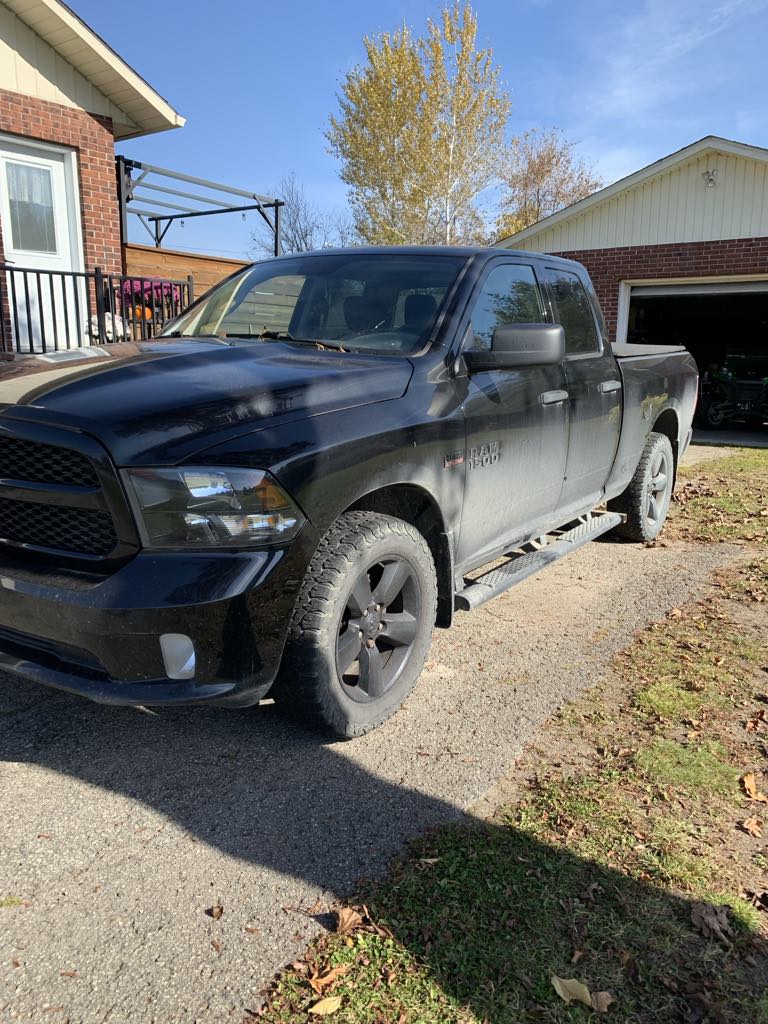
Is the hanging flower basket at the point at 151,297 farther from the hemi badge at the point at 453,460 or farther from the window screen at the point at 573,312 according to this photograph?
the hemi badge at the point at 453,460

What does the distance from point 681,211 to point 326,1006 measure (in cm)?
1462

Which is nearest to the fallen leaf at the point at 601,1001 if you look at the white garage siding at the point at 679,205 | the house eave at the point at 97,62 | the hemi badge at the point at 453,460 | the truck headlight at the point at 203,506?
the truck headlight at the point at 203,506

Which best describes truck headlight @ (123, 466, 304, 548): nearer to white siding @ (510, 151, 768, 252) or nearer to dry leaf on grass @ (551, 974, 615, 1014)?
dry leaf on grass @ (551, 974, 615, 1014)

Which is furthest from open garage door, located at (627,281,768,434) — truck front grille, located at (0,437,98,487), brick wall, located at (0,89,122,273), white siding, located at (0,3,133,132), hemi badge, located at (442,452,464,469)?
truck front grille, located at (0,437,98,487)

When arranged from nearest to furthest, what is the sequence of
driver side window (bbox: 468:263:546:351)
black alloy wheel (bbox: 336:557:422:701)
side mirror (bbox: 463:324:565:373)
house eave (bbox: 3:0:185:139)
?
black alloy wheel (bbox: 336:557:422:701) < side mirror (bbox: 463:324:565:373) < driver side window (bbox: 468:263:546:351) < house eave (bbox: 3:0:185:139)

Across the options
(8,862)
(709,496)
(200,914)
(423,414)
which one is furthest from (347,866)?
(709,496)

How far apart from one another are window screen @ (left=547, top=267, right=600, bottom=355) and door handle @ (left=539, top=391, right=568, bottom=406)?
42 centimetres

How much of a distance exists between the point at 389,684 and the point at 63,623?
133 cm

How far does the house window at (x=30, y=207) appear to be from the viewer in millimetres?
9250

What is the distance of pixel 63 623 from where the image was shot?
97.0 inches

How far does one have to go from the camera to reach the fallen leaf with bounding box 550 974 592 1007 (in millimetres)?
1894

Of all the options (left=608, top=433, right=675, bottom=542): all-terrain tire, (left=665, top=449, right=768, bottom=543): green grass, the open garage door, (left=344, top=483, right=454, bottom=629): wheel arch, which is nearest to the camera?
(left=344, top=483, right=454, bottom=629): wheel arch

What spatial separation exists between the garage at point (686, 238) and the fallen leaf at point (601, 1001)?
45.0ft

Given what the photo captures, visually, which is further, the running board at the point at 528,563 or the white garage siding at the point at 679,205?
the white garage siding at the point at 679,205
